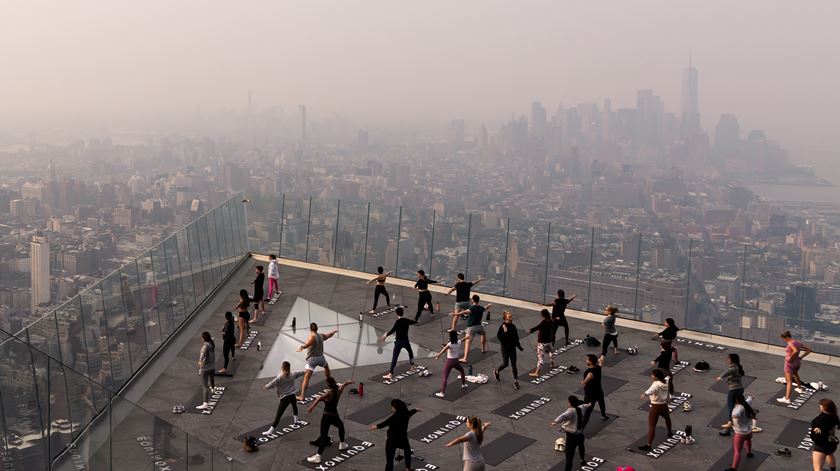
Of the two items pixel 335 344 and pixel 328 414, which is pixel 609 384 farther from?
pixel 328 414

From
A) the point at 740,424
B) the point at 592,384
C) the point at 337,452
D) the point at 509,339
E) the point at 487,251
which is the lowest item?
the point at 337,452

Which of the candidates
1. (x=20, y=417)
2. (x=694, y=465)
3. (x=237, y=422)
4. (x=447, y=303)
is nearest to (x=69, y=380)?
(x=20, y=417)

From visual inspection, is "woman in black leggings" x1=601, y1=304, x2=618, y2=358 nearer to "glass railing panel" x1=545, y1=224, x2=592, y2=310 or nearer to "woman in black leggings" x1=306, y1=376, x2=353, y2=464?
"glass railing panel" x1=545, y1=224, x2=592, y2=310

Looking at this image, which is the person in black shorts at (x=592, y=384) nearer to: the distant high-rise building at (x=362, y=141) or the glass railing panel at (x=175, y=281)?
the glass railing panel at (x=175, y=281)

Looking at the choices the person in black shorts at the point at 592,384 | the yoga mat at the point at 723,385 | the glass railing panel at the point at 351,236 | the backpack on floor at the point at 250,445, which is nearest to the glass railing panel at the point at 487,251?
the glass railing panel at the point at 351,236

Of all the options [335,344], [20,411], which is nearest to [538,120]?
[335,344]
